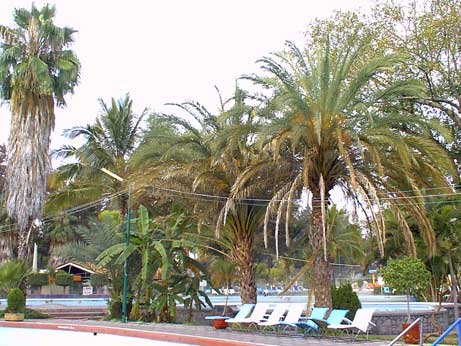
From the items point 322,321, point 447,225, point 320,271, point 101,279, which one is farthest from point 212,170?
point 101,279

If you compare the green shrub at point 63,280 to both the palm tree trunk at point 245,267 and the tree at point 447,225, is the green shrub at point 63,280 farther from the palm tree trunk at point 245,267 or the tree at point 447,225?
the tree at point 447,225

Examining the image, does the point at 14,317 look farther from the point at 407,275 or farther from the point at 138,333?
the point at 407,275

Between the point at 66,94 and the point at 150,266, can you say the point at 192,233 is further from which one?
the point at 66,94

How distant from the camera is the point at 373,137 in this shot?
1675 centimetres

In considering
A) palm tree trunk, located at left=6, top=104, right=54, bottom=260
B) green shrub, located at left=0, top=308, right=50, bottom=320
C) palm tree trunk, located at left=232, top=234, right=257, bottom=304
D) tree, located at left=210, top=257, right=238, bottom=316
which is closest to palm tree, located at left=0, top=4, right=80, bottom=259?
palm tree trunk, located at left=6, top=104, right=54, bottom=260

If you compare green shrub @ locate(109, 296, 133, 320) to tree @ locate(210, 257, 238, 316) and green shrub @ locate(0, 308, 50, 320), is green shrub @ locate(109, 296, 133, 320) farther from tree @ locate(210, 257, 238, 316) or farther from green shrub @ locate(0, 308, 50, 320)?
tree @ locate(210, 257, 238, 316)

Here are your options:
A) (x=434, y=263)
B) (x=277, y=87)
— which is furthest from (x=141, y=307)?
(x=434, y=263)

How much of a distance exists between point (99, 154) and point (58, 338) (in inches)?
483

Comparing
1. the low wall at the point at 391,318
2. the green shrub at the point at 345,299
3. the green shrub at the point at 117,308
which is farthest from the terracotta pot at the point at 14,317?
the green shrub at the point at 345,299

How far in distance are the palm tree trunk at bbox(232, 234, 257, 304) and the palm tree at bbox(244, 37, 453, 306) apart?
13.2 feet

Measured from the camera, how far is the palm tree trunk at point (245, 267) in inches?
827

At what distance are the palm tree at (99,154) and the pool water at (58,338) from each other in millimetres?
9274

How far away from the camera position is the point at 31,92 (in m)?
25.0

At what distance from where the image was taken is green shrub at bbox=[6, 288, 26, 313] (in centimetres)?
2122
